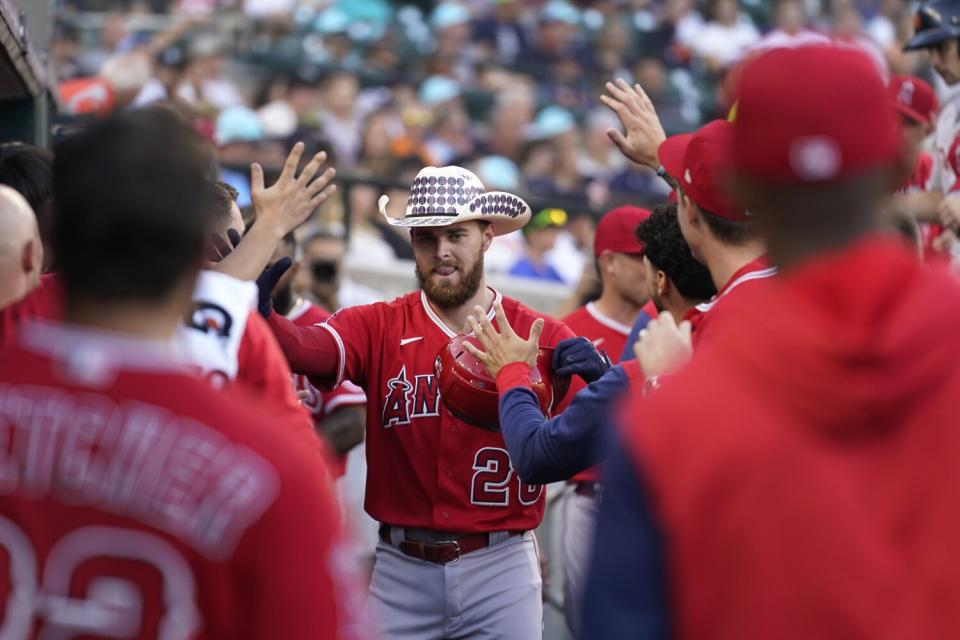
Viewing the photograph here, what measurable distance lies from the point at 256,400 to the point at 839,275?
1.23 meters

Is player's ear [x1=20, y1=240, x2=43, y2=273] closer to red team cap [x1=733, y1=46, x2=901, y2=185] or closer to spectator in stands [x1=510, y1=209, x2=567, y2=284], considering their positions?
red team cap [x1=733, y1=46, x2=901, y2=185]

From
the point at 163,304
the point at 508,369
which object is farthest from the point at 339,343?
the point at 163,304

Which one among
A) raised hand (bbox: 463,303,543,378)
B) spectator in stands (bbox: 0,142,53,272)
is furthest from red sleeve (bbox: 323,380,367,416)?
spectator in stands (bbox: 0,142,53,272)

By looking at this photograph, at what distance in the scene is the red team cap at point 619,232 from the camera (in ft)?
22.3

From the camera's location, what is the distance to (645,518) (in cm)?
191

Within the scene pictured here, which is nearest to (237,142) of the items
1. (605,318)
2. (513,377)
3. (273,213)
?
(605,318)

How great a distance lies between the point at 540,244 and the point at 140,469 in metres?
10.5

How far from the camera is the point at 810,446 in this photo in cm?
187

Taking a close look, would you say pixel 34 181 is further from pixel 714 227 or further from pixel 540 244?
pixel 540 244

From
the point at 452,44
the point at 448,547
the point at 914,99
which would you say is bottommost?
the point at 448,547

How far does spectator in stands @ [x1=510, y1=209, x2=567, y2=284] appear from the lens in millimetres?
12141

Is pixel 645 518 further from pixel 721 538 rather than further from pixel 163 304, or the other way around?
pixel 163 304

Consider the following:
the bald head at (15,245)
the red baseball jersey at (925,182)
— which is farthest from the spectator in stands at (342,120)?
the bald head at (15,245)

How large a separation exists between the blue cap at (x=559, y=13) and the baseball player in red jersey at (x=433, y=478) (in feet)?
41.7
